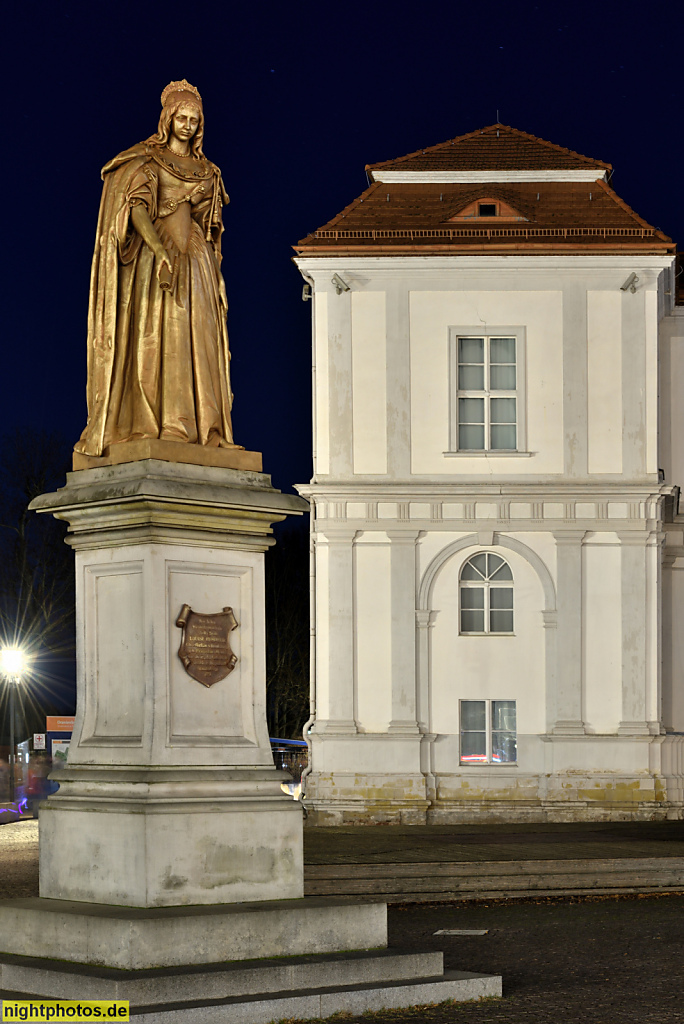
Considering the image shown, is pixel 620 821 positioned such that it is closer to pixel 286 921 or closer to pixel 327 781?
pixel 327 781

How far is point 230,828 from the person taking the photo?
9.02 meters

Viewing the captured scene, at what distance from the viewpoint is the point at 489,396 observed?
25500 millimetres

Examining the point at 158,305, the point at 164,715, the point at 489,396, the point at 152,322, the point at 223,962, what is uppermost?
the point at 489,396

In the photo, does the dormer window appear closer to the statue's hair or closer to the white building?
the white building

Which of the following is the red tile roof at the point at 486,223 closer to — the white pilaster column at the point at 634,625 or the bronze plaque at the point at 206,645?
the white pilaster column at the point at 634,625

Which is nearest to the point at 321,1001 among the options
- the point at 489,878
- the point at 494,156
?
the point at 489,878

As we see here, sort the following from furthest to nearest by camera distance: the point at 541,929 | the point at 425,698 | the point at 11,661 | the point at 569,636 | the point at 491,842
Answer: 1. the point at 11,661
2. the point at 569,636
3. the point at 425,698
4. the point at 491,842
5. the point at 541,929

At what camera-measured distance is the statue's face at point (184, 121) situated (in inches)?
396

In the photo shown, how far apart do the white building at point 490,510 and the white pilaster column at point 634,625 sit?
0.03 meters

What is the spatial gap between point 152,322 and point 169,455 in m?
0.91

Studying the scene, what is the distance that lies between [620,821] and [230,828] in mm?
16358

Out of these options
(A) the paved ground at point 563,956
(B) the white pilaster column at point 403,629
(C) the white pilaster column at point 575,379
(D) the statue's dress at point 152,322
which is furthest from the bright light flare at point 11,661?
(D) the statue's dress at point 152,322

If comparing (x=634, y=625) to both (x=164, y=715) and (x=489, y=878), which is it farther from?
(x=164, y=715)

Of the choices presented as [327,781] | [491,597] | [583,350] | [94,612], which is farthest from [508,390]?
[94,612]
